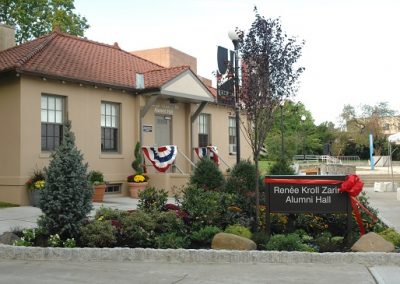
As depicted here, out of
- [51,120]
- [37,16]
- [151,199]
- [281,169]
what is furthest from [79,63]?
[37,16]

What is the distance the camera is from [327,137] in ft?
273

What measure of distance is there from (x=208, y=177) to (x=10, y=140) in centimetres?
642

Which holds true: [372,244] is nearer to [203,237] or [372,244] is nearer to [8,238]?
[203,237]

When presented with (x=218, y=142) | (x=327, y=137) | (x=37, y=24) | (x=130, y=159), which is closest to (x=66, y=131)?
(x=130, y=159)

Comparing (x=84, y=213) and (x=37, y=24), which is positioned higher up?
(x=37, y=24)

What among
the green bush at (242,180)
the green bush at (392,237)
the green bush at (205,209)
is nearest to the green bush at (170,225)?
the green bush at (205,209)

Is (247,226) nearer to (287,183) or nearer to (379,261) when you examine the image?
(287,183)

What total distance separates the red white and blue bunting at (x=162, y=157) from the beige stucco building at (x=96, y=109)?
0.34 meters

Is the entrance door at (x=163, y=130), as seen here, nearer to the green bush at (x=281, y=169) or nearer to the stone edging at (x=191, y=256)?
the green bush at (x=281, y=169)

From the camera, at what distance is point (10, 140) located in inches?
631

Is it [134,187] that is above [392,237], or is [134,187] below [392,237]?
above

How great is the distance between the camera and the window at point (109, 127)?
61.6 feet

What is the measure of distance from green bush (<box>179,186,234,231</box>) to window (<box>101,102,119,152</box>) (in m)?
9.28

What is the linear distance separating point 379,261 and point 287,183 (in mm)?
2196
